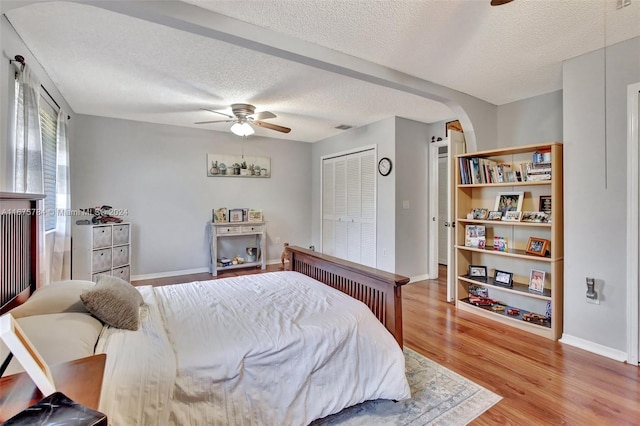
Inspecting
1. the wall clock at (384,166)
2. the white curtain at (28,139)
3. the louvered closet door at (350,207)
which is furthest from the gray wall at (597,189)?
the white curtain at (28,139)

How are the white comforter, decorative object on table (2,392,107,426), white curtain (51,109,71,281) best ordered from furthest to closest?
1. white curtain (51,109,71,281)
2. the white comforter
3. decorative object on table (2,392,107,426)

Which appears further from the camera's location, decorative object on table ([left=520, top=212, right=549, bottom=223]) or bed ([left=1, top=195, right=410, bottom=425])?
decorative object on table ([left=520, top=212, right=549, bottom=223])

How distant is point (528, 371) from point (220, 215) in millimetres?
4571

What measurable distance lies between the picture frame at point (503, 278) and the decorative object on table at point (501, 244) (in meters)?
0.27

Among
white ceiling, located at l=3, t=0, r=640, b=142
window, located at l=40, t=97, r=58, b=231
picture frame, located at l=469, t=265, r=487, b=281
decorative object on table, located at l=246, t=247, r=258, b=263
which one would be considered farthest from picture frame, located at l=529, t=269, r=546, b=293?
window, located at l=40, t=97, r=58, b=231

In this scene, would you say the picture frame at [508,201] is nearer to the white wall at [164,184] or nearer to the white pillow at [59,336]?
the white pillow at [59,336]

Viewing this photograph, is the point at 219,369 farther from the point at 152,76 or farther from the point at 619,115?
the point at 619,115

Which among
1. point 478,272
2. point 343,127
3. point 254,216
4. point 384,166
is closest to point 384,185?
point 384,166

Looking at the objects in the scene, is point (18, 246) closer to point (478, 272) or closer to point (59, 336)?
point (59, 336)

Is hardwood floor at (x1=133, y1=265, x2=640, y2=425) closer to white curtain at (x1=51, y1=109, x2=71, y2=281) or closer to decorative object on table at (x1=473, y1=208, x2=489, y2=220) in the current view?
decorative object on table at (x1=473, y1=208, x2=489, y2=220)

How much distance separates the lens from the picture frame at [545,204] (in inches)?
118

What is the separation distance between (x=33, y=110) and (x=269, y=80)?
190 cm

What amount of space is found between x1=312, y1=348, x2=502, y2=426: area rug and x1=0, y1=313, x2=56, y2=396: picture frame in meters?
1.31

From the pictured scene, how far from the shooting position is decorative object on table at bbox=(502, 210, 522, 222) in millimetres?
3091
